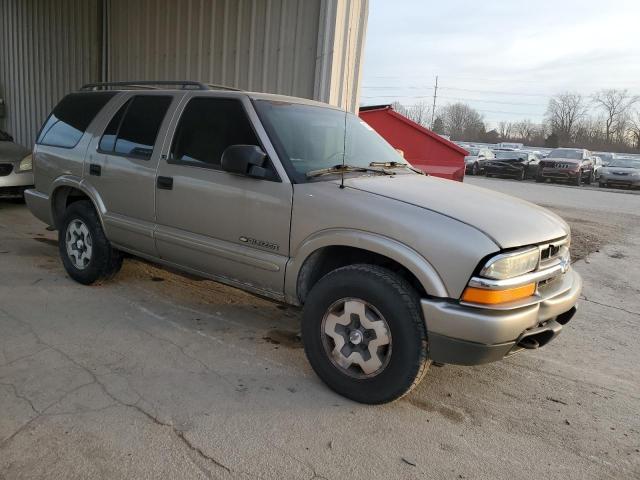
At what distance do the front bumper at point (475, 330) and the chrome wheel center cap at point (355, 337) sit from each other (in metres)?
0.42

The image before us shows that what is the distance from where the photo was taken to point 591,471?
2.68 meters

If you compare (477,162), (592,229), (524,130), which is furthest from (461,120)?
(592,229)

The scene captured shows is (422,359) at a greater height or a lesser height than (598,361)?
greater

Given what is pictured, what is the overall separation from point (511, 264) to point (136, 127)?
325cm

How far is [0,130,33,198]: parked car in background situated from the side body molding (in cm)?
684

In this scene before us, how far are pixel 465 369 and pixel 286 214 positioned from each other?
5.50ft

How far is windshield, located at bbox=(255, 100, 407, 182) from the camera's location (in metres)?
3.63

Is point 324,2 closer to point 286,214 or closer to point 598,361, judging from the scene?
point 286,214

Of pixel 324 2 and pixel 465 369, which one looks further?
pixel 324 2

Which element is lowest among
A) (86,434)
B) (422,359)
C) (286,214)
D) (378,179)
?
(86,434)

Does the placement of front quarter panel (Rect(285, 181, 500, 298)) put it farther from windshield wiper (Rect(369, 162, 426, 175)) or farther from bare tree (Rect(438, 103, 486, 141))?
bare tree (Rect(438, 103, 486, 141))

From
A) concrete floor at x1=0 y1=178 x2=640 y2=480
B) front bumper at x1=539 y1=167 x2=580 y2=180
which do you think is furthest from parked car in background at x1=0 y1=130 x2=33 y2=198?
front bumper at x1=539 y1=167 x2=580 y2=180

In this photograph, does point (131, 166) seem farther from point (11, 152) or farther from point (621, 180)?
point (621, 180)

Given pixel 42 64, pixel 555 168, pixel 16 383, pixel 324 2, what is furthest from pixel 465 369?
pixel 555 168
